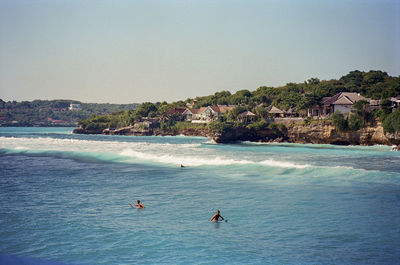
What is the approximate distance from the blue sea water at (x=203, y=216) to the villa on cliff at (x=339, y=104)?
120 feet

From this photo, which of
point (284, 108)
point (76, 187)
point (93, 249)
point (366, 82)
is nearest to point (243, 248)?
point (93, 249)

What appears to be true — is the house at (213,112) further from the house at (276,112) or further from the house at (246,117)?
the house at (276,112)

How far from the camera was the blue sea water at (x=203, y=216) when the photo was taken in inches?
615

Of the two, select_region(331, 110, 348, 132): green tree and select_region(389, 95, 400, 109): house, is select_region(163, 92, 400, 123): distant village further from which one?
A: select_region(331, 110, 348, 132): green tree

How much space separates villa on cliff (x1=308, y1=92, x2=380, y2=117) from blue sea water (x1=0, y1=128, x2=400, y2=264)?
120 feet

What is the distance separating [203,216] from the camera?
20516 mm

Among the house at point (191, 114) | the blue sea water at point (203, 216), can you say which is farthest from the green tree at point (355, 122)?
the house at point (191, 114)

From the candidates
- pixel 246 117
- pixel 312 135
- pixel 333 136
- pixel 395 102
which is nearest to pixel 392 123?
pixel 395 102

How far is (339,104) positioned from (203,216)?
193 feet

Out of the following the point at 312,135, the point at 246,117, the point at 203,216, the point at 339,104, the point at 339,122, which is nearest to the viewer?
the point at 203,216

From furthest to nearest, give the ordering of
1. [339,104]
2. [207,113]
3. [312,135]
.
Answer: [207,113] → [339,104] → [312,135]

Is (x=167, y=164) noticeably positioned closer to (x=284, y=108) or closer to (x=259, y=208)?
(x=259, y=208)

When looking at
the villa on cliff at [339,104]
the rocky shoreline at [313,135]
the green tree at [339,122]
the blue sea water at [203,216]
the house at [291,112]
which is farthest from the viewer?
the house at [291,112]

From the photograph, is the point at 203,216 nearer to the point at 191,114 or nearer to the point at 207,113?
the point at 207,113
